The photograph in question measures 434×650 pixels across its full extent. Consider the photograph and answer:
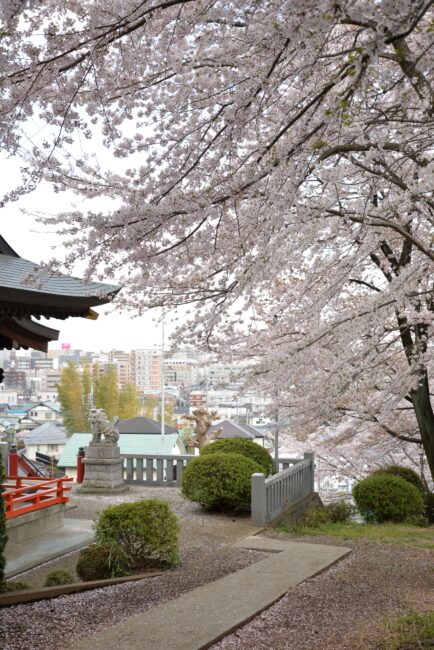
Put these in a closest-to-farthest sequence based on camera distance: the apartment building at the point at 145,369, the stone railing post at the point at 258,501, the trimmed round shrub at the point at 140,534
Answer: the trimmed round shrub at the point at 140,534 → the stone railing post at the point at 258,501 → the apartment building at the point at 145,369

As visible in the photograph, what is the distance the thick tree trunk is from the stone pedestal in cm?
557

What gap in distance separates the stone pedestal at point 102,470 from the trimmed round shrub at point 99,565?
564 cm

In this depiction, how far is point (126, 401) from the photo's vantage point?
154 feet

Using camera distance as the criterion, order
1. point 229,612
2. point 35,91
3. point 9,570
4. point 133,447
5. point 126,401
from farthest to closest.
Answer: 1. point 126,401
2. point 133,447
3. point 9,570
4. point 229,612
5. point 35,91

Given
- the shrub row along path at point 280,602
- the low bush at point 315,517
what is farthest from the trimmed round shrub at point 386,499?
the shrub row along path at point 280,602

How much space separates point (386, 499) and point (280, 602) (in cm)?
646

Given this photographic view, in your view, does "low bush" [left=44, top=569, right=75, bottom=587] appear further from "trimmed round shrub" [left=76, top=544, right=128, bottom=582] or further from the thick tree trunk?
the thick tree trunk

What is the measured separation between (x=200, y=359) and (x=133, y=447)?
10081mm

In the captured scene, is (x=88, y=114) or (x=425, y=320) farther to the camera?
(x=425, y=320)

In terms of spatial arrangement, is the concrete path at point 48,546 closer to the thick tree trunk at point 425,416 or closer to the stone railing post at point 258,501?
the stone railing post at point 258,501

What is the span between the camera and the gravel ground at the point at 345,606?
430 cm

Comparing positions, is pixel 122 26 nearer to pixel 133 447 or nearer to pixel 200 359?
pixel 200 359

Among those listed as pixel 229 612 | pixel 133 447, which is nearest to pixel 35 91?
pixel 229 612

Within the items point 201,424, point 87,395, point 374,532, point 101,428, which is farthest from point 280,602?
point 87,395
